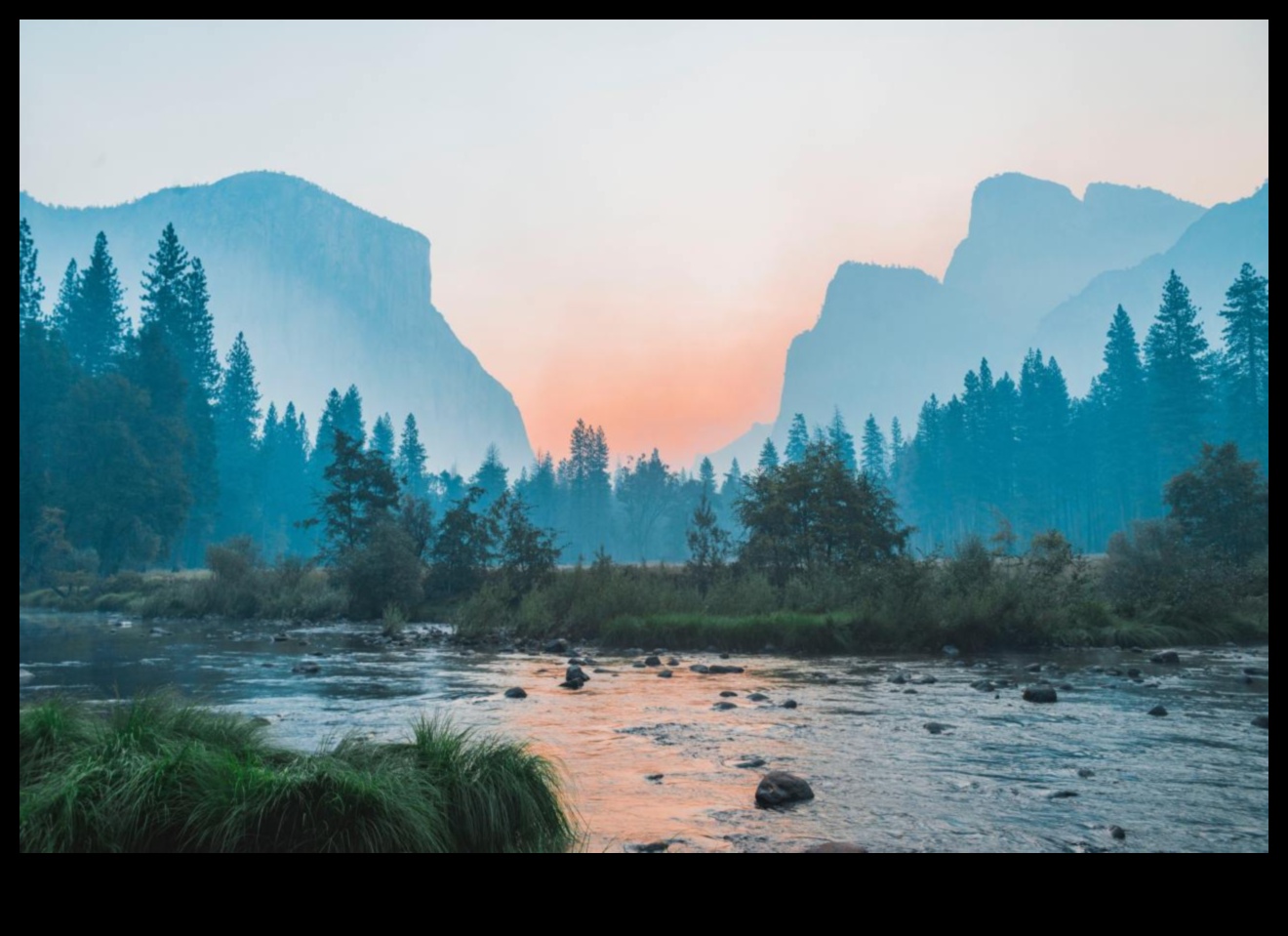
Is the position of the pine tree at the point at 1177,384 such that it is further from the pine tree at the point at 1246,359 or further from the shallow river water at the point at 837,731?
the shallow river water at the point at 837,731

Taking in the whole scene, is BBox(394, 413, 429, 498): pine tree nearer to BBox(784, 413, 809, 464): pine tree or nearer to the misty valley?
the misty valley

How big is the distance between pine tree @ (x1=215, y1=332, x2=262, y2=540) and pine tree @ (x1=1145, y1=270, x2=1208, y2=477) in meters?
70.7

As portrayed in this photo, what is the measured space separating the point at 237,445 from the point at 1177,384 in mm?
75321

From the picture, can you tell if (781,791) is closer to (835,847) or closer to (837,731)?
(835,847)

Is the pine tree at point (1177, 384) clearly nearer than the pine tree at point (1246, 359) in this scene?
No

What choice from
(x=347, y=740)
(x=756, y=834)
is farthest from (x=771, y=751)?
(x=347, y=740)

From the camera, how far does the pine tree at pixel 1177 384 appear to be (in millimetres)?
59531

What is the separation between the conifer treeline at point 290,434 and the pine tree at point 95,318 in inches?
6.1

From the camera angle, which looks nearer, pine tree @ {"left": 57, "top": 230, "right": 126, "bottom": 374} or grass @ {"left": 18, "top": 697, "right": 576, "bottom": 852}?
grass @ {"left": 18, "top": 697, "right": 576, "bottom": 852}

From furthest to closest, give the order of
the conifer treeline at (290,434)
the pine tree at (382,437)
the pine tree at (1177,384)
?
1. the pine tree at (382,437)
2. the pine tree at (1177,384)
3. the conifer treeline at (290,434)

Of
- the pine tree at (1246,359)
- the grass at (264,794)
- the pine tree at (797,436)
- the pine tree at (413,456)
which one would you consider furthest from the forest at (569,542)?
the pine tree at (797,436)

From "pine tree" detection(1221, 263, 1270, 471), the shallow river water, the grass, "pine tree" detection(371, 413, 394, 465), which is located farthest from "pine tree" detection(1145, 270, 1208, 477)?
"pine tree" detection(371, 413, 394, 465)

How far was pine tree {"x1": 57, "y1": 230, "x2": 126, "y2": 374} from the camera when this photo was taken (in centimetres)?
5881

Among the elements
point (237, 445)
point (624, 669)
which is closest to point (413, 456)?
point (237, 445)
